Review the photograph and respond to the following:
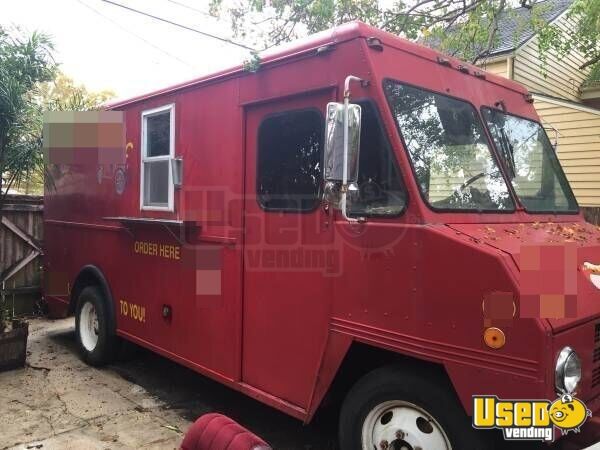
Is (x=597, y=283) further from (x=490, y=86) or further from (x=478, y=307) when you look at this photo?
(x=490, y=86)

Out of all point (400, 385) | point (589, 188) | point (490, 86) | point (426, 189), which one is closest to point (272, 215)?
point (426, 189)

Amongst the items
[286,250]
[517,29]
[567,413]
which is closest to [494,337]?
[567,413]

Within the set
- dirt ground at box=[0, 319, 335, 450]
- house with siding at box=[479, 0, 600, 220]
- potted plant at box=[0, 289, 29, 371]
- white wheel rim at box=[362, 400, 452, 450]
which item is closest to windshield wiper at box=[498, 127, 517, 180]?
white wheel rim at box=[362, 400, 452, 450]

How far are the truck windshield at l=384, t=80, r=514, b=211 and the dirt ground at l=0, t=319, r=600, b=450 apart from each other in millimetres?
1960

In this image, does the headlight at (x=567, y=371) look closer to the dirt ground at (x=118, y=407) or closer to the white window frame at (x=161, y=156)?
the dirt ground at (x=118, y=407)

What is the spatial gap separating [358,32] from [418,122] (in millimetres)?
624

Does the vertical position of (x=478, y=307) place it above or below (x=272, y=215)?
below

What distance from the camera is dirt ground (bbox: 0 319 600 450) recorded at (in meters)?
4.06

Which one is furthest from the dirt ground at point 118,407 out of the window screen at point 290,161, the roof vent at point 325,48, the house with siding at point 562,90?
the house with siding at point 562,90

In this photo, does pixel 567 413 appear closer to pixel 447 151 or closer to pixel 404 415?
pixel 404 415

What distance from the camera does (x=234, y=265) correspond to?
396 cm

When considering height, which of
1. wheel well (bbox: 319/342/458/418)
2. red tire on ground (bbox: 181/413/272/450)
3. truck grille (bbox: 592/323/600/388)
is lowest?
red tire on ground (bbox: 181/413/272/450)

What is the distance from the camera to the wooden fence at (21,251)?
7.90 metres

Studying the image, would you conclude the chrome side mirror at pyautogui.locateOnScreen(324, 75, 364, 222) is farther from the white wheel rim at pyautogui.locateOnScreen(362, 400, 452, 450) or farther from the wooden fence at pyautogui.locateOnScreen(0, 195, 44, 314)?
the wooden fence at pyautogui.locateOnScreen(0, 195, 44, 314)
